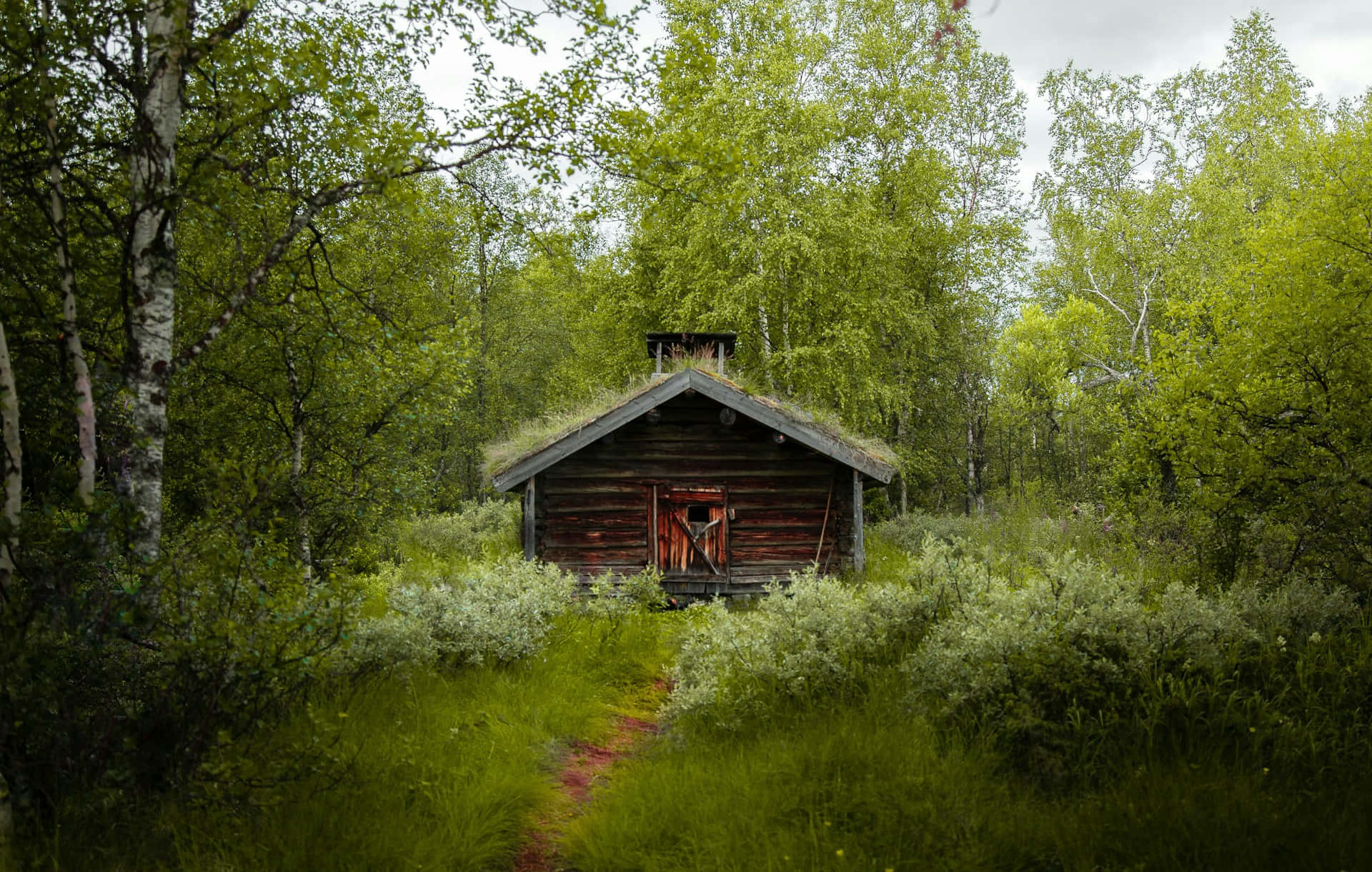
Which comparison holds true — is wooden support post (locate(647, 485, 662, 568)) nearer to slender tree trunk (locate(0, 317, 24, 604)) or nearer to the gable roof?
the gable roof

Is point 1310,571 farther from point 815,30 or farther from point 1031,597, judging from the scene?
point 815,30

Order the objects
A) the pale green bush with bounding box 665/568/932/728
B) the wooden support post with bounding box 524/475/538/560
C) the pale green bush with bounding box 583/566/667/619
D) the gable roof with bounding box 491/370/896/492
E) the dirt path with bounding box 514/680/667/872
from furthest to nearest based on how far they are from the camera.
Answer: the wooden support post with bounding box 524/475/538/560
the gable roof with bounding box 491/370/896/492
the pale green bush with bounding box 583/566/667/619
the pale green bush with bounding box 665/568/932/728
the dirt path with bounding box 514/680/667/872

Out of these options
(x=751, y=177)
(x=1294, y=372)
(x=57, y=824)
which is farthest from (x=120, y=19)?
(x=751, y=177)

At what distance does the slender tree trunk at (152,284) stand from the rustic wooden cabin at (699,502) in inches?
320

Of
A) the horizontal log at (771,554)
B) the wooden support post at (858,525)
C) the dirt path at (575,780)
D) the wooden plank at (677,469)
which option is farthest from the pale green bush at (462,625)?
the wooden support post at (858,525)

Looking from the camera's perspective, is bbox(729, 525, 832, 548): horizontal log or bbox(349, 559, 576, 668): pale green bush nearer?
bbox(349, 559, 576, 668): pale green bush

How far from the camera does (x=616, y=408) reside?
492 inches

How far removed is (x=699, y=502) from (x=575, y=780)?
804cm

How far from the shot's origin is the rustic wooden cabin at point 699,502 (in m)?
13.3

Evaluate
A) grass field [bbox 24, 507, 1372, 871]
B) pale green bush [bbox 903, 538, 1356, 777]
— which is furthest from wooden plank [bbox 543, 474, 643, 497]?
pale green bush [bbox 903, 538, 1356, 777]

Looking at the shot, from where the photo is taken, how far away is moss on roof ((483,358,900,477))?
12.5 meters

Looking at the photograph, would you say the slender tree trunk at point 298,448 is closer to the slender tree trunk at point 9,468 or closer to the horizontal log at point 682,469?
the horizontal log at point 682,469

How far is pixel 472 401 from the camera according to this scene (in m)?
31.0

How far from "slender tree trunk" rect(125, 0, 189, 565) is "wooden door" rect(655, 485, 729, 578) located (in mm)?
9047
